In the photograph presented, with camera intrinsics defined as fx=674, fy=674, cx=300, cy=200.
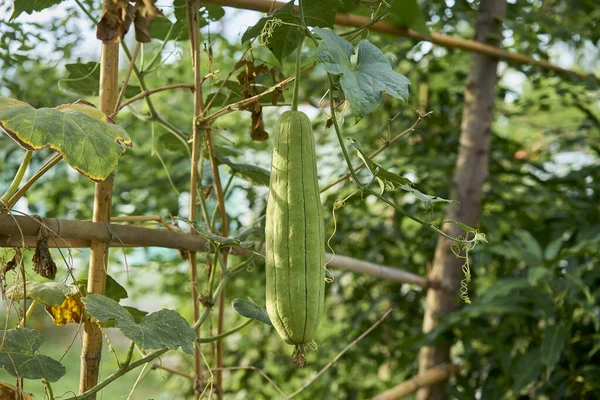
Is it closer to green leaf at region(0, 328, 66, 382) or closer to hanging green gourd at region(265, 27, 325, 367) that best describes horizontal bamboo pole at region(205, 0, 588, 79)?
hanging green gourd at region(265, 27, 325, 367)

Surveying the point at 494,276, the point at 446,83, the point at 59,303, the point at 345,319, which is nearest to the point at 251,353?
the point at 345,319

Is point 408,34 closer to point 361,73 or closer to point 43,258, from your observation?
point 361,73

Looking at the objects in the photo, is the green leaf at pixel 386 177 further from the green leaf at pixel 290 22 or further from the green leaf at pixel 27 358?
the green leaf at pixel 27 358

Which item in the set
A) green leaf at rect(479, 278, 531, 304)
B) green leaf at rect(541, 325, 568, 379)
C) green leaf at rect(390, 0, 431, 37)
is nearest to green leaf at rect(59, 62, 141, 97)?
green leaf at rect(390, 0, 431, 37)

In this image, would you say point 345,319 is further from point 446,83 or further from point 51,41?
point 51,41

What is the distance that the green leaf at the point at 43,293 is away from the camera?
0.68m

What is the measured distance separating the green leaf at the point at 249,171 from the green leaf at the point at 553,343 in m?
0.84

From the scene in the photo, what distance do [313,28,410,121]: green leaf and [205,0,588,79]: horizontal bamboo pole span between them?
0.71ft

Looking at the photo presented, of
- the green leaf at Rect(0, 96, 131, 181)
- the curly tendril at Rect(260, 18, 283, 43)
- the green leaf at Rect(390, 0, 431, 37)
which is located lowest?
the green leaf at Rect(0, 96, 131, 181)

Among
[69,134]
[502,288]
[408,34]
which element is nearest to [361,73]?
[69,134]

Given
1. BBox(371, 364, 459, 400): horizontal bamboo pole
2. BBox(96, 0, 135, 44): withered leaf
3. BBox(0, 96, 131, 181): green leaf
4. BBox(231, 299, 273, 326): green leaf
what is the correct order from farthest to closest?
1. BBox(371, 364, 459, 400): horizontal bamboo pole
2. BBox(231, 299, 273, 326): green leaf
3. BBox(96, 0, 135, 44): withered leaf
4. BBox(0, 96, 131, 181): green leaf

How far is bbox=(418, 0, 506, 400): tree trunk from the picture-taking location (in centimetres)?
171

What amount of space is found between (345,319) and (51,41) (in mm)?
1186

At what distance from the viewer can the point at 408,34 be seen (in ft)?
4.16
